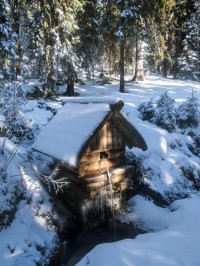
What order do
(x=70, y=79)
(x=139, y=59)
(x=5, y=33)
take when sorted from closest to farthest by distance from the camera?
(x=5, y=33) < (x=70, y=79) < (x=139, y=59)

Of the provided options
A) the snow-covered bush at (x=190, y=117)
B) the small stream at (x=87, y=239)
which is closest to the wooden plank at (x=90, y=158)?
the small stream at (x=87, y=239)

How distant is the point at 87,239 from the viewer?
7711mm

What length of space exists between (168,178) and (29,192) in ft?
17.1

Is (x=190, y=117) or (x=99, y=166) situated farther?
(x=190, y=117)

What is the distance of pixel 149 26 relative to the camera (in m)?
19.6

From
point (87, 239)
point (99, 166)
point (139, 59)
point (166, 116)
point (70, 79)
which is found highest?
point (139, 59)

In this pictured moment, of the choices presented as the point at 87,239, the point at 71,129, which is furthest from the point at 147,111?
the point at 87,239

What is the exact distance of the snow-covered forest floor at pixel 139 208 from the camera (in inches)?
243

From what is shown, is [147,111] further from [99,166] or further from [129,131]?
[99,166]

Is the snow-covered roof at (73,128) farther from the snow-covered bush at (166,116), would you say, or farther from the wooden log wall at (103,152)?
the snow-covered bush at (166,116)

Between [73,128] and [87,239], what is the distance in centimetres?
285

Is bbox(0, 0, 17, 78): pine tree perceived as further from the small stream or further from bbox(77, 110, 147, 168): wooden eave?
the small stream

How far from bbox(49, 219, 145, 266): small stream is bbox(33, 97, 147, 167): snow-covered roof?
212cm

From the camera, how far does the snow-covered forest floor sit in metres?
6.16
